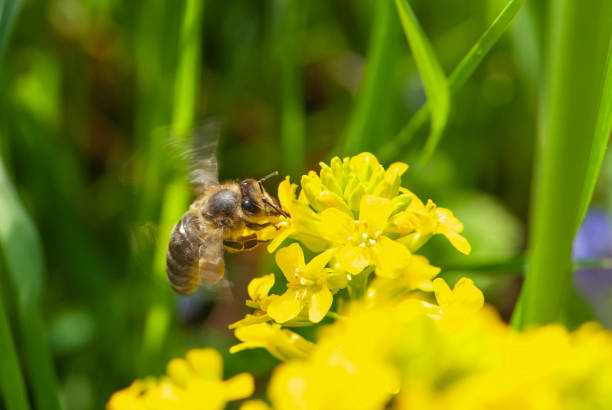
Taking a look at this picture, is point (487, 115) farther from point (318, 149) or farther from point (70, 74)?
point (70, 74)

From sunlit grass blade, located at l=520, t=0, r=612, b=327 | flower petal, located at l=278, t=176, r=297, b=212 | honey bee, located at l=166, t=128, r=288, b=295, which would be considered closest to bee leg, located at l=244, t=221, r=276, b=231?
honey bee, located at l=166, t=128, r=288, b=295

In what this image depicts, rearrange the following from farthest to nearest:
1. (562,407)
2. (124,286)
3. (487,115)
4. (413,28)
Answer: (487,115) < (124,286) < (413,28) < (562,407)

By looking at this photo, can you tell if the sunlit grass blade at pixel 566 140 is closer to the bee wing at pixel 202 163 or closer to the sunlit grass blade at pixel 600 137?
the sunlit grass blade at pixel 600 137

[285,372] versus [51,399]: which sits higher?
[285,372]

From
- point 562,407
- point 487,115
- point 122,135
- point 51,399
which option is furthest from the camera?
point 122,135

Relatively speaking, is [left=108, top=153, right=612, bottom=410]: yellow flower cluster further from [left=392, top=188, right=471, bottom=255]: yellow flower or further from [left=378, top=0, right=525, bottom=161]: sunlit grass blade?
[left=378, top=0, right=525, bottom=161]: sunlit grass blade

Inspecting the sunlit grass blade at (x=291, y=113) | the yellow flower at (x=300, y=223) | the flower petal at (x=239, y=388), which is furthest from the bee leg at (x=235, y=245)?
the sunlit grass blade at (x=291, y=113)

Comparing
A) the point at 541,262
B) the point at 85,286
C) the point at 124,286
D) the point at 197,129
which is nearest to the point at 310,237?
the point at 541,262

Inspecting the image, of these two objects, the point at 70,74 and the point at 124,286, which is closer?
the point at 124,286
